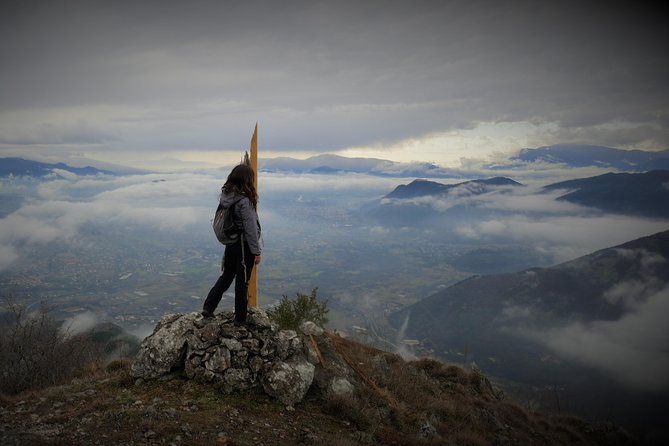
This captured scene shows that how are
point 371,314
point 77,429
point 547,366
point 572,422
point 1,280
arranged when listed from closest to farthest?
point 77,429, point 572,422, point 547,366, point 1,280, point 371,314

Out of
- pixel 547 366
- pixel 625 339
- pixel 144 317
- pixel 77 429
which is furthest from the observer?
pixel 625 339

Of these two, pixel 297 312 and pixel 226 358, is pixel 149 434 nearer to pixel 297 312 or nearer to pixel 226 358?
pixel 226 358

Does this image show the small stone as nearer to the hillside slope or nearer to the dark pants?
the hillside slope

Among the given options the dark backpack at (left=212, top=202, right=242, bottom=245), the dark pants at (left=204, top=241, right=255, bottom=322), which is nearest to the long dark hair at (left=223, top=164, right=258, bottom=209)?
the dark backpack at (left=212, top=202, right=242, bottom=245)

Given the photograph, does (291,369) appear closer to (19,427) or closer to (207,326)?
(207,326)

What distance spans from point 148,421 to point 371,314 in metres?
174

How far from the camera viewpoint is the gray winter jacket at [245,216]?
7.34m

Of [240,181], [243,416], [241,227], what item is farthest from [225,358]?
[240,181]

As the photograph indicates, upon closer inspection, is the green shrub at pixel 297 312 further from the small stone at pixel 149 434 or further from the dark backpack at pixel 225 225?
the small stone at pixel 149 434

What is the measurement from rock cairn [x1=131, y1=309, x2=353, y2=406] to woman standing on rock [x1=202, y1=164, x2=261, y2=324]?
0.98 m

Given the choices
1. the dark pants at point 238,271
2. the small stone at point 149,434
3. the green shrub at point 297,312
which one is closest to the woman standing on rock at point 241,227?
the dark pants at point 238,271

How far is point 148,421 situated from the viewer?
6082mm

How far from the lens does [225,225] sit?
24.4 ft

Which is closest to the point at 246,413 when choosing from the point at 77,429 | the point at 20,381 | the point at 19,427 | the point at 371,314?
the point at 77,429
